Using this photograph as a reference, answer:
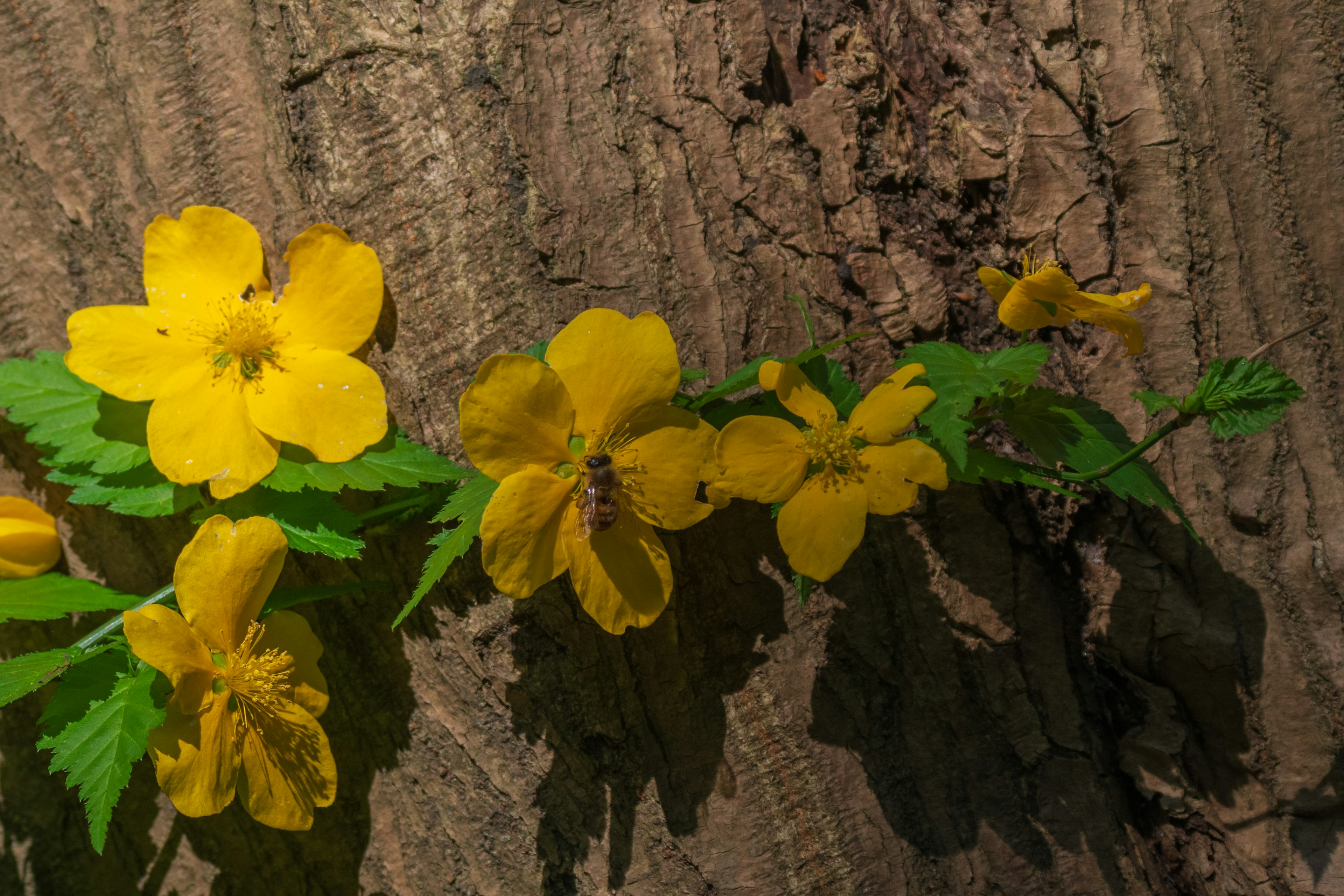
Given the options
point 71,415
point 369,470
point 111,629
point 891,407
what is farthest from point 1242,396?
point 71,415

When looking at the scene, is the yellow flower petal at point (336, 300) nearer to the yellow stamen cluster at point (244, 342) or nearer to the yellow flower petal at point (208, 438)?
the yellow stamen cluster at point (244, 342)

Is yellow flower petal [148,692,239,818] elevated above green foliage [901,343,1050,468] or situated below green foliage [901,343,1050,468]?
below

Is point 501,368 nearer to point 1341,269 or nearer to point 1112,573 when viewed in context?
point 1112,573

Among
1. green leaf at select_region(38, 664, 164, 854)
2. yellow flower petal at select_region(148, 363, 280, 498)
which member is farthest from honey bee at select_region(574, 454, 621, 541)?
green leaf at select_region(38, 664, 164, 854)

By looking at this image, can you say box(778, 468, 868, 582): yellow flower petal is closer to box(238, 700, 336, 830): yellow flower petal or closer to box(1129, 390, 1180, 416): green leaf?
box(1129, 390, 1180, 416): green leaf

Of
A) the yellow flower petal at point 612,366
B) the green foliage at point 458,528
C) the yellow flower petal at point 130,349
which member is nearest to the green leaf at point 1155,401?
the yellow flower petal at point 612,366

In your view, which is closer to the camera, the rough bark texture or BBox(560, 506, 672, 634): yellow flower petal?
BBox(560, 506, 672, 634): yellow flower petal
